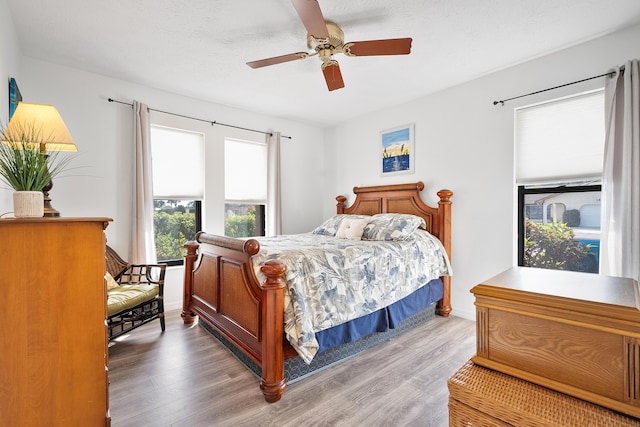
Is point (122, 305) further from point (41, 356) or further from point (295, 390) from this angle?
point (295, 390)

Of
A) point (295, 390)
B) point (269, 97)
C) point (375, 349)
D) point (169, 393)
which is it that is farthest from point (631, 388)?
point (269, 97)

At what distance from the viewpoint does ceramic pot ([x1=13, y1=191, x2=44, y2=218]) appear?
4.22 ft

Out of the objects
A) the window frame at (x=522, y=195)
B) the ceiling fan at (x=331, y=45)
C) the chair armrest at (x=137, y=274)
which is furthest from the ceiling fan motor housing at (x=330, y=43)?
the chair armrest at (x=137, y=274)

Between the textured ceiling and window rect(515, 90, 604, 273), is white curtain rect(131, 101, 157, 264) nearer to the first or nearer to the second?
the textured ceiling

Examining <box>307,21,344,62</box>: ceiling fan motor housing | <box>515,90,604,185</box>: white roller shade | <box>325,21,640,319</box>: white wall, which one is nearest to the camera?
<box>307,21,344,62</box>: ceiling fan motor housing

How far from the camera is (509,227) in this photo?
10.00ft

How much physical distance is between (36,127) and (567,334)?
2.39m

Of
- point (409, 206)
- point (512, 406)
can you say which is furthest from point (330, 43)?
point (512, 406)

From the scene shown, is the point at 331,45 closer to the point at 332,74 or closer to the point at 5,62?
the point at 332,74

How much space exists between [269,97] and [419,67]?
6.00ft

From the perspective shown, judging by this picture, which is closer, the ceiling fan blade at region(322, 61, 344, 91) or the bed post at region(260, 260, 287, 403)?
the bed post at region(260, 260, 287, 403)

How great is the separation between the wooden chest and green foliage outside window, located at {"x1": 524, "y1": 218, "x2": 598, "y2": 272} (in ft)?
7.00

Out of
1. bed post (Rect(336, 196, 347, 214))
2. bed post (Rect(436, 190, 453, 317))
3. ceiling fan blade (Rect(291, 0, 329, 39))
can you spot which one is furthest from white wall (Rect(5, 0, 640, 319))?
ceiling fan blade (Rect(291, 0, 329, 39))

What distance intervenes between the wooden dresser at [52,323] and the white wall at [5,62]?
1131 millimetres
